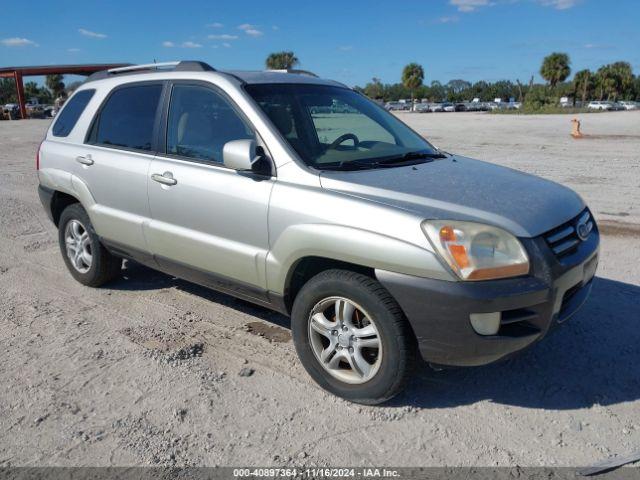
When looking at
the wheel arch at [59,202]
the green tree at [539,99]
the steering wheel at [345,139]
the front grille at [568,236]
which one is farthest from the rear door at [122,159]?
the green tree at [539,99]

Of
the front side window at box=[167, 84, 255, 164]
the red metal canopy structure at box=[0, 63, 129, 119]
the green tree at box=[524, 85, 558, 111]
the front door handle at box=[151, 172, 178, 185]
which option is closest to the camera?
the front side window at box=[167, 84, 255, 164]

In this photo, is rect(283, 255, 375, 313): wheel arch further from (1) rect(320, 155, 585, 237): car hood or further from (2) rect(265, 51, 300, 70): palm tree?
(2) rect(265, 51, 300, 70): palm tree

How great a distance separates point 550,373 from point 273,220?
78.0 inches

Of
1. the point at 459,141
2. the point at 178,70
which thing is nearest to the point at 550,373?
the point at 178,70

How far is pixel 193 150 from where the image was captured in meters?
3.99

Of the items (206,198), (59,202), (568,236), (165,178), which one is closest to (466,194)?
(568,236)

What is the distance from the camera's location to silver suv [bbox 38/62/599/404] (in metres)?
2.83

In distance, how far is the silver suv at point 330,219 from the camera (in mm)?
2834

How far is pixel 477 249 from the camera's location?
9.17ft

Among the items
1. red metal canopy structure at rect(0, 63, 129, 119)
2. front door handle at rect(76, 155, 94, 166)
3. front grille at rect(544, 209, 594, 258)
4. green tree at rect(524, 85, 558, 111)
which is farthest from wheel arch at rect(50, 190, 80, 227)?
green tree at rect(524, 85, 558, 111)

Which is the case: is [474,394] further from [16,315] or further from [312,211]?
[16,315]

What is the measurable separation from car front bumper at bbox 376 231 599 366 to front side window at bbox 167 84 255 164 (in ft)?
5.07

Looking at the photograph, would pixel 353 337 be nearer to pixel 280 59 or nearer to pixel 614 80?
pixel 280 59

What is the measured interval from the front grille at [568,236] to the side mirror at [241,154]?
5.63 ft
